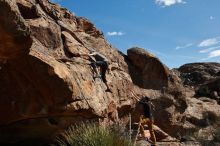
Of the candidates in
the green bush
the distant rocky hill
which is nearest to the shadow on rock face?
the distant rocky hill

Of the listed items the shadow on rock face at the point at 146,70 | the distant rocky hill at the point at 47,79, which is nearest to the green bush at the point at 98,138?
the distant rocky hill at the point at 47,79

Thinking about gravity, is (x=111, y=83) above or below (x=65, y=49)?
below

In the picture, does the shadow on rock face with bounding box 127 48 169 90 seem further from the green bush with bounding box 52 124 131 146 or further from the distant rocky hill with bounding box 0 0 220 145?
the green bush with bounding box 52 124 131 146

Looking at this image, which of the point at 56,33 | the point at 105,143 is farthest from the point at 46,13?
the point at 105,143

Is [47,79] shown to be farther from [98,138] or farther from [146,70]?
[146,70]

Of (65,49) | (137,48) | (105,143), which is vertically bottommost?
(105,143)

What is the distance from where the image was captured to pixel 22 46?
38.9ft

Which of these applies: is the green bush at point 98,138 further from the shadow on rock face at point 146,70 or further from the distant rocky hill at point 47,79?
the shadow on rock face at point 146,70

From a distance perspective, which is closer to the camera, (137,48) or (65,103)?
(65,103)

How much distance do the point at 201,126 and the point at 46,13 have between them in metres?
21.2

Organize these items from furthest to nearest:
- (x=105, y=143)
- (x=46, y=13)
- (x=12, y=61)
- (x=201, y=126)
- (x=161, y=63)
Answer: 1. (x=201, y=126)
2. (x=161, y=63)
3. (x=46, y=13)
4. (x=12, y=61)
5. (x=105, y=143)

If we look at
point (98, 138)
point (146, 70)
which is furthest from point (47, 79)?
point (146, 70)

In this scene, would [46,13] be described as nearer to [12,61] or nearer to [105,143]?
[12,61]

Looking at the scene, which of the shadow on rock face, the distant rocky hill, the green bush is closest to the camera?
the green bush
